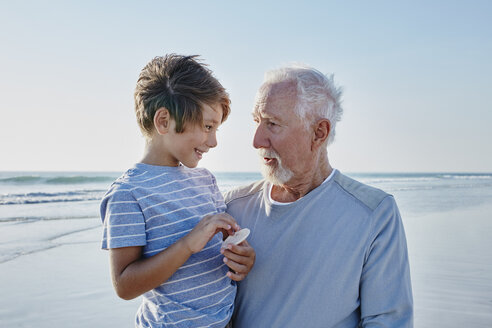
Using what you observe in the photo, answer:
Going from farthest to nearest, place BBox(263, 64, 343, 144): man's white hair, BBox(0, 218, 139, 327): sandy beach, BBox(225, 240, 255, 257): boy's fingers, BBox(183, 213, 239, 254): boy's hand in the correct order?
BBox(0, 218, 139, 327): sandy beach, BBox(263, 64, 343, 144): man's white hair, BBox(225, 240, 255, 257): boy's fingers, BBox(183, 213, 239, 254): boy's hand

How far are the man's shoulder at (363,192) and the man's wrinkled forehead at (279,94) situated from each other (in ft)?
1.45

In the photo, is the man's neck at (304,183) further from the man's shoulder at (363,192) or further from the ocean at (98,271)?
the ocean at (98,271)

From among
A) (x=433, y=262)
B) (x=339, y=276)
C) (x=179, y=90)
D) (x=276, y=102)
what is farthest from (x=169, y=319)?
(x=433, y=262)

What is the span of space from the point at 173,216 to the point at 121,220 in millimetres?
231

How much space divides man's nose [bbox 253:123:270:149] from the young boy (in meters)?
0.24

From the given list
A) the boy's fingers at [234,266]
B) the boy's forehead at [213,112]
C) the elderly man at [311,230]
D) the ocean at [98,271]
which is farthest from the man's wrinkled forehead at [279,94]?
the ocean at [98,271]

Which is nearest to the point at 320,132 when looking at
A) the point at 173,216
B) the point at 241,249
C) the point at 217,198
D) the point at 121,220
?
the point at 217,198

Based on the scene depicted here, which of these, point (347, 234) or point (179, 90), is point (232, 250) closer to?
point (347, 234)

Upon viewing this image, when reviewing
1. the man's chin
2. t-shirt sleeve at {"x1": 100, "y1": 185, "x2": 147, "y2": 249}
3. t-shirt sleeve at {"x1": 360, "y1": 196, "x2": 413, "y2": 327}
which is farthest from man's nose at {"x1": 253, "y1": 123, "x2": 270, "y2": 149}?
t-shirt sleeve at {"x1": 100, "y1": 185, "x2": 147, "y2": 249}

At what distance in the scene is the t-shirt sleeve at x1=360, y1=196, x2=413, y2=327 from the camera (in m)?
1.97

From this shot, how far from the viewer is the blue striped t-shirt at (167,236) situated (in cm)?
179

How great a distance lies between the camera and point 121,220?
177 cm

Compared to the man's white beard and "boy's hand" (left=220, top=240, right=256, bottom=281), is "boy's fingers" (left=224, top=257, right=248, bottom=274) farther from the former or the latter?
the man's white beard

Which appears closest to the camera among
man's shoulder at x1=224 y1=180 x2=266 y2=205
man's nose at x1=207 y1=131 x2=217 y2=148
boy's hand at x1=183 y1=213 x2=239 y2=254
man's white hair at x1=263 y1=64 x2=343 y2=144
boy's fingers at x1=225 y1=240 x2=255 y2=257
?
boy's hand at x1=183 y1=213 x2=239 y2=254
